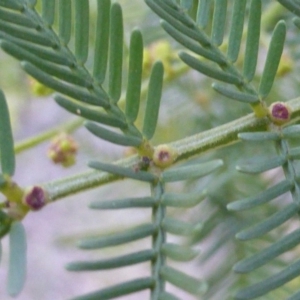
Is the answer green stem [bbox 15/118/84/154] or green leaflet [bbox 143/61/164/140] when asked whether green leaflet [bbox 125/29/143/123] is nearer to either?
green leaflet [bbox 143/61/164/140]

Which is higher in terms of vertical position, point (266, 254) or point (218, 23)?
point (218, 23)

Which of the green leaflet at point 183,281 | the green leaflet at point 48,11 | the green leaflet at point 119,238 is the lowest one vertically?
the green leaflet at point 183,281

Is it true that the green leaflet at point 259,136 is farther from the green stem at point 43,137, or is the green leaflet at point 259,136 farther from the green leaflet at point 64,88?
the green stem at point 43,137

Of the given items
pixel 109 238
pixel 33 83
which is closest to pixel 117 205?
pixel 109 238

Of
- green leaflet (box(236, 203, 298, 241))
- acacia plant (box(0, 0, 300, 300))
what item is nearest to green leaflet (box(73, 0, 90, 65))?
acacia plant (box(0, 0, 300, 300))

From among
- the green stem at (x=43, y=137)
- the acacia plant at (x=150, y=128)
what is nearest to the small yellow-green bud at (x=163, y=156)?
the acacia plant at (x=150, y=128)

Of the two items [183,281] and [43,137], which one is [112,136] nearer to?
[183,281]

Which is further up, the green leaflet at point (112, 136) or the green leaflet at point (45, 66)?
Result: the green leaflet at point (45, 66)

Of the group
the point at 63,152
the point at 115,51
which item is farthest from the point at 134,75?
the point at 63,152
